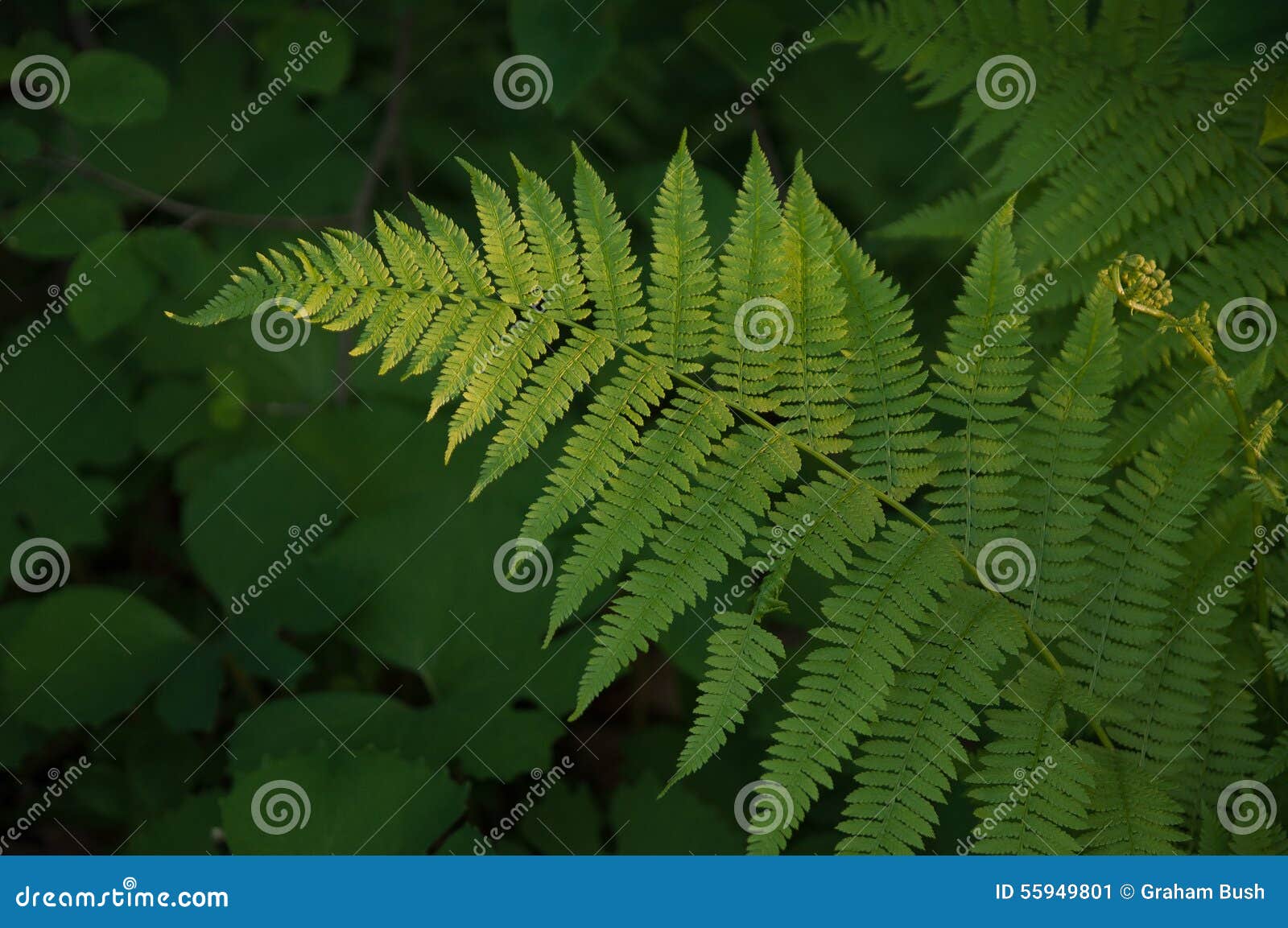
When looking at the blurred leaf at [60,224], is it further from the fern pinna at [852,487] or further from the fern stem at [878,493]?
the fern stem at [878,493]

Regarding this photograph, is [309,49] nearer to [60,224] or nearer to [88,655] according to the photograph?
[60,224]

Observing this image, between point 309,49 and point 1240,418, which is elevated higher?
point 1240,418

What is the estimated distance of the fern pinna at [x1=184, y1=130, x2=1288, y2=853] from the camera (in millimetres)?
1742

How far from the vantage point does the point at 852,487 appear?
6.21ft

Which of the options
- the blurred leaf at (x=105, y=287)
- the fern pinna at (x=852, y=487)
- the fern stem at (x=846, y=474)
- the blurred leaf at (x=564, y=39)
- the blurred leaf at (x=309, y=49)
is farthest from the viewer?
the blurred leaf at (x=309, y=49)

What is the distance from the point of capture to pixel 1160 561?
74.8 inches

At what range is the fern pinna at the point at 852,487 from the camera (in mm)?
1742

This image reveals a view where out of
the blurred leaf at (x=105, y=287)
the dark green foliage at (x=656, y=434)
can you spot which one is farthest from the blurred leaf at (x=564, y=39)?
the blurred leaf at (x=105, y=287)

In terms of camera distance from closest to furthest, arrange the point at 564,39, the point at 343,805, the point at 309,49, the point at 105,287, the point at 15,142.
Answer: the point at 343,805 → the point at 564,39 → the point at 15,142 → the point at 105,287 → the point at 309,49

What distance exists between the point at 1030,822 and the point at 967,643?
326 mm

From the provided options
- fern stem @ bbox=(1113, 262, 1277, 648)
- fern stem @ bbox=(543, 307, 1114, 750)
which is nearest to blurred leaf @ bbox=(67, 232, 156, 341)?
fern stem @ bbox=(543, 307, 1114, 750)

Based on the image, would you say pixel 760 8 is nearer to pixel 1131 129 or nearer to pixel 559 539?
pixel 1131 129

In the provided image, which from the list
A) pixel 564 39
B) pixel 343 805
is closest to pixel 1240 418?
pixel 564 39

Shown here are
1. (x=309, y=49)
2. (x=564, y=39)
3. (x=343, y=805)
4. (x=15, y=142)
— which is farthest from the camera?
(x=309, y=49)
